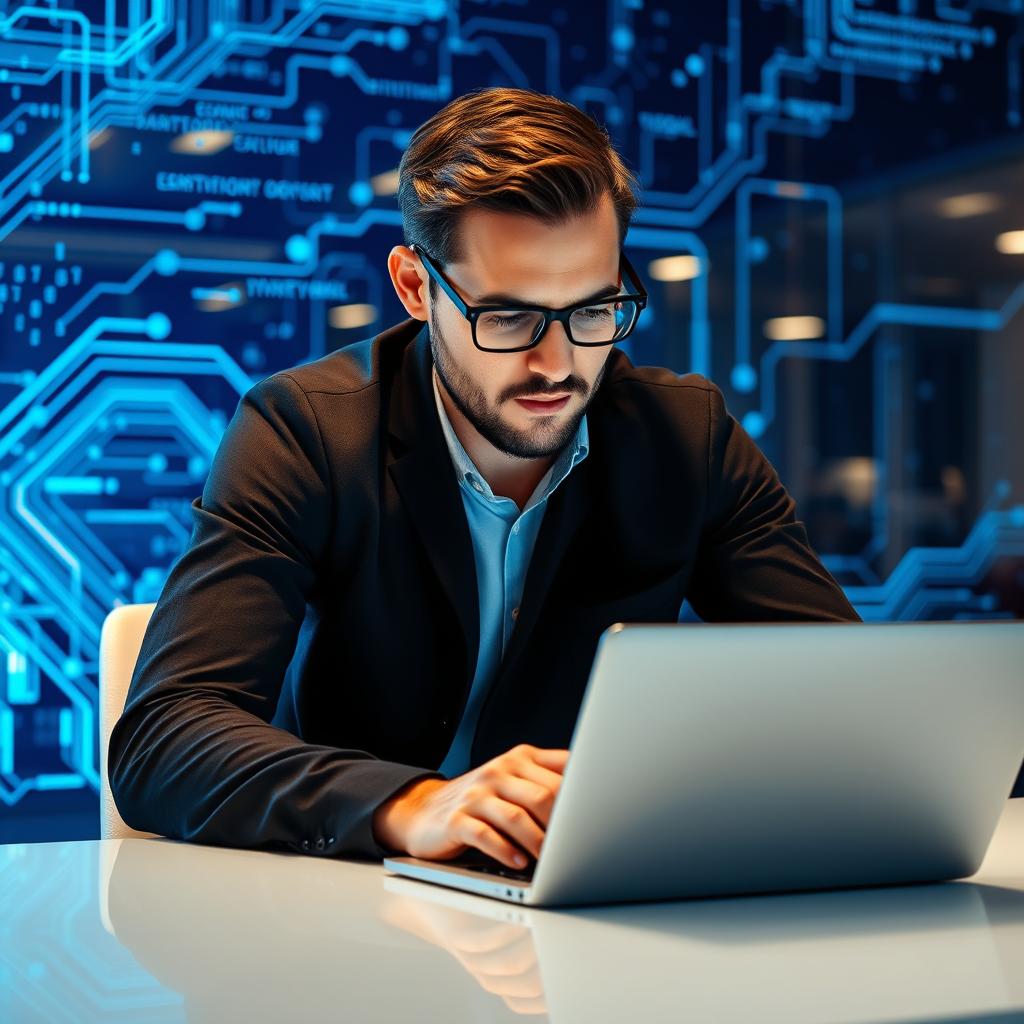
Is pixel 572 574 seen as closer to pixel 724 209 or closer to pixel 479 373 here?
pixel 479 373

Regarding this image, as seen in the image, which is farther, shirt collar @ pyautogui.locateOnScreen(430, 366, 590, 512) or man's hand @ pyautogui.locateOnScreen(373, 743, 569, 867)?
shirt collar @ pyautogui.locateOnScreen(430, 366, 590, 512)

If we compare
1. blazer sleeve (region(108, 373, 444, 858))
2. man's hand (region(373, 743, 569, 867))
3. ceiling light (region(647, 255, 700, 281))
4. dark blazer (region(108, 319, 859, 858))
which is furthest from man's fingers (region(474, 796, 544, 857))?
ceiling light (region(647, 255, 700, 281))

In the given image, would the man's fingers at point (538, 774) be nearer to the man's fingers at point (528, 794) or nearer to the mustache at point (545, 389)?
the man's fingers at point (528, 794)

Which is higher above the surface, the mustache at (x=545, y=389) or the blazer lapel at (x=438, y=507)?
the mustache at (x=545, y=389)

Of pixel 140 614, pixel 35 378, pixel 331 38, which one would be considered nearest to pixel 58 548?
pixel 35 378

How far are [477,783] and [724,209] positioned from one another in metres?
2.83

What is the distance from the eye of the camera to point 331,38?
10.3ft

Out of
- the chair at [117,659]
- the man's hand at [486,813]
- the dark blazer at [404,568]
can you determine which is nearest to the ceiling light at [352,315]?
the dark blazer at [404,568]

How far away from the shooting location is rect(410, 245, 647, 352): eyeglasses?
1.37 metres

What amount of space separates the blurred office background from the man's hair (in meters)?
1.54

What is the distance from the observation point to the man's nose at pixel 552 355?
4.50 ft

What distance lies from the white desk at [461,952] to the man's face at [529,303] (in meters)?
0.58

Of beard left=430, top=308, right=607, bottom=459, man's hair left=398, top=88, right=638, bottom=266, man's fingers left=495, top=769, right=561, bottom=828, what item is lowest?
man's fingers left=495, top=769, right=561, bottom=828

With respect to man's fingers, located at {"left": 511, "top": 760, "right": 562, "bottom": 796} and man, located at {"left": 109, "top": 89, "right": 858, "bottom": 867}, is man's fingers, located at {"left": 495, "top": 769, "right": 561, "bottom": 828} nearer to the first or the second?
man's fingers, located at {"left": 511, "top": 760, "right": 562, "bottom": 796}
